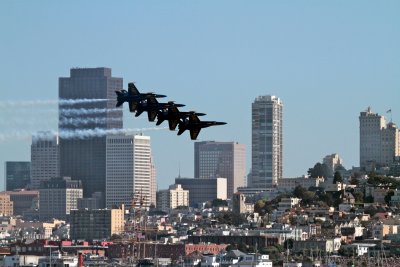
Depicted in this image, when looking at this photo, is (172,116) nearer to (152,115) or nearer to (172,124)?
(172,124)

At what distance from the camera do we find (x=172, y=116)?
306ft

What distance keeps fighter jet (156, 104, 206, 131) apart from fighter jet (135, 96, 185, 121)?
255 mm

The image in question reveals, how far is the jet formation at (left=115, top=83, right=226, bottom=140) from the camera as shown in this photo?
9262 cm

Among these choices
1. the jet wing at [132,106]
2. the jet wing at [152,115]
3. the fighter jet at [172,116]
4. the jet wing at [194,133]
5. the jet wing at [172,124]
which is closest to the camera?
the jet wing at [194,133]

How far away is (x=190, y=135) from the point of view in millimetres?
92250

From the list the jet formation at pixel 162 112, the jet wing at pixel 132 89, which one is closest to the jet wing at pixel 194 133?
the jet formation at pixel 162 112

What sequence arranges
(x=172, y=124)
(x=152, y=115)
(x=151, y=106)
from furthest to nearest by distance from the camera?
(x=151, y=106) < (x=152, y=115) < (x=172, y=124)

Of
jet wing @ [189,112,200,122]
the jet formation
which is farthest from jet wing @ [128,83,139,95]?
jet wing @ [189,112,200,122]

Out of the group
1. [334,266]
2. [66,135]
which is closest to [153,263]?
[334,266]

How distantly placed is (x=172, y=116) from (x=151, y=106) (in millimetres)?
2202

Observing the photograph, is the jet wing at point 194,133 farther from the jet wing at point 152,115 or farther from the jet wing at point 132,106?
the jet wing at point 132,106

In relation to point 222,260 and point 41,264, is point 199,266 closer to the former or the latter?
point 222,260

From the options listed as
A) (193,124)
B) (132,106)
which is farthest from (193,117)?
(132,106)

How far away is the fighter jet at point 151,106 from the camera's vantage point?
309 ft
